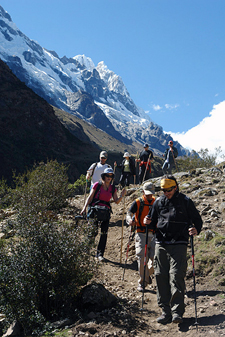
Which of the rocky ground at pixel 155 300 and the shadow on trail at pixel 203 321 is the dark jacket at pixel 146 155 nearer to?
the rocky ground at pixel 155 300

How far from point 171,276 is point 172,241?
52 cm

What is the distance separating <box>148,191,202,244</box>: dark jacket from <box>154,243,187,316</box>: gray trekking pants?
129 millimetres

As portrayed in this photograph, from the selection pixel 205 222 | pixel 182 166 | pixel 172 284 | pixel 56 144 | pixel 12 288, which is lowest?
pixel 12 288

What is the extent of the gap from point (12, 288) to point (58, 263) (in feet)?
2.53

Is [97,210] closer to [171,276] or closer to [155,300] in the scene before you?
[155,300]

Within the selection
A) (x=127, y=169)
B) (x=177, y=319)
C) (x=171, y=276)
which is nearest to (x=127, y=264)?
(x=171, y=276)

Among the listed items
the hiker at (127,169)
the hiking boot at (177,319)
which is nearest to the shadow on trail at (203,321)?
the hiking boot at (177,319)

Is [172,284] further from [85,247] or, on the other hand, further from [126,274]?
[126,274]

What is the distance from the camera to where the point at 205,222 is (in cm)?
803

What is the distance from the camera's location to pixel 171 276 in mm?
4461

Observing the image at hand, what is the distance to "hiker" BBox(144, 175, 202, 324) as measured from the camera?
4.45 metres

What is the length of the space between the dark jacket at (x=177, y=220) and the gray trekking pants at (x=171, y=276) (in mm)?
129

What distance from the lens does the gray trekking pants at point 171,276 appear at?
434 cm

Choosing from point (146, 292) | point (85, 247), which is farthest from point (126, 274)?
point (85, 247)
